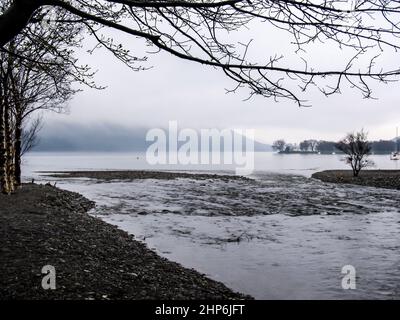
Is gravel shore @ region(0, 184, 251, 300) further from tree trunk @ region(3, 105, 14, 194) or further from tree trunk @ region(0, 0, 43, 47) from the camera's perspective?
tree trunk @ region(3, 105, 14, 194)

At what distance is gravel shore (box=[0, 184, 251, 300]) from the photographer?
292 inches

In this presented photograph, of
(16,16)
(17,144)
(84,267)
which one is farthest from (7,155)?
(16,16)

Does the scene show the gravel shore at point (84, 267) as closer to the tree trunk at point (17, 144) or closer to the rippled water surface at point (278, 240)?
the rippled water surface at point (278, 240)

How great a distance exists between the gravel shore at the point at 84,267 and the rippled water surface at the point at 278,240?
58.3 inches

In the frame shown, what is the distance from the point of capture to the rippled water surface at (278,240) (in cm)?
1071

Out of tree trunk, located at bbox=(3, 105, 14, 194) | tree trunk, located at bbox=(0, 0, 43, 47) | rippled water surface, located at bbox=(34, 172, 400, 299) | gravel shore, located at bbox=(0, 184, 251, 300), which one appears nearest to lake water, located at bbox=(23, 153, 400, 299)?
rippled water surface, located at bbox=(34, 172, 400, 299)

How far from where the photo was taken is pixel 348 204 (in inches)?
1144

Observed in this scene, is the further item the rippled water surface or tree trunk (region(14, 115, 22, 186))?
tree trunk (region(14, 115, 22, 186))

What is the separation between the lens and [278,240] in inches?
646

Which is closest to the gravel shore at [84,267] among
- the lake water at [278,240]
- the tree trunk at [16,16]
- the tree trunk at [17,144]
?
the lake water at [278,240]

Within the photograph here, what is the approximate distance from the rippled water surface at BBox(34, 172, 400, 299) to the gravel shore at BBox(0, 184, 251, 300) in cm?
148

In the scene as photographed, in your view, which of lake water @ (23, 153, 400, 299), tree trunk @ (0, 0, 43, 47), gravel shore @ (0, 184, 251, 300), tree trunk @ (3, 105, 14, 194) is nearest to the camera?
tree trunk @ (0, 0, 43, 47)

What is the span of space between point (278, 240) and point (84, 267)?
9.36 metres
